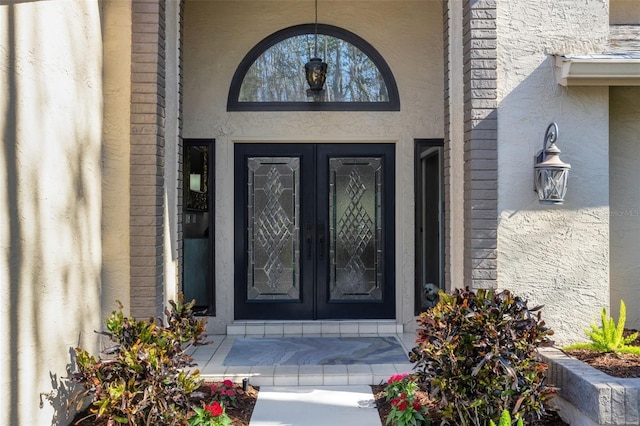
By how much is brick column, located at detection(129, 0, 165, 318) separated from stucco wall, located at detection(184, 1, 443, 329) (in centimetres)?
190

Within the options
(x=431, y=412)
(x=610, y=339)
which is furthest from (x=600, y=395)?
(x=431, y=412)

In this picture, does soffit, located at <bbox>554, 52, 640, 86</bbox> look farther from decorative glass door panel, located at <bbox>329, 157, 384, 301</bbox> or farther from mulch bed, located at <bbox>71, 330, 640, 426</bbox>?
decorative glass door panel, located at <bbox>329, 157, 384, 301</bbox>

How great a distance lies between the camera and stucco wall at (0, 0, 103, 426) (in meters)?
3.18

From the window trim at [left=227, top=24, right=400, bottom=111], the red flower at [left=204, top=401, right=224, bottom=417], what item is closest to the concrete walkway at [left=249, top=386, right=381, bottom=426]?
the red flower at [left=204, top=401, right=224, bottom=417]

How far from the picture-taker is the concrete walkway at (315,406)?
411 centimetres

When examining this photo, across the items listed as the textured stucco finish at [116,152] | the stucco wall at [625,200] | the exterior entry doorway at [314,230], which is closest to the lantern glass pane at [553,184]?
the stucco wall at [625,200]

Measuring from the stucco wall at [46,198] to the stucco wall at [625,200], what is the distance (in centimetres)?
476

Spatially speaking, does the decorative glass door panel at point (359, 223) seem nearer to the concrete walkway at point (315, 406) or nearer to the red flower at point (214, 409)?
the concrete walkway at point (315, 406)

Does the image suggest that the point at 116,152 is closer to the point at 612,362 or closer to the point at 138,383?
the point at 138,383

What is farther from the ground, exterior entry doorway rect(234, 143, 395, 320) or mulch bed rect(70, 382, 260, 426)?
exterior entry doorway rect(234, 143, 395, 320)

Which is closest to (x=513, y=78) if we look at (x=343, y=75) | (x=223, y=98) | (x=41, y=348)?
(x=343, y=75)

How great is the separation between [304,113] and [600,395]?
446 centimetres

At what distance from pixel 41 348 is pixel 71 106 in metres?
1.73

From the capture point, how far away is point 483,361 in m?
3.55
